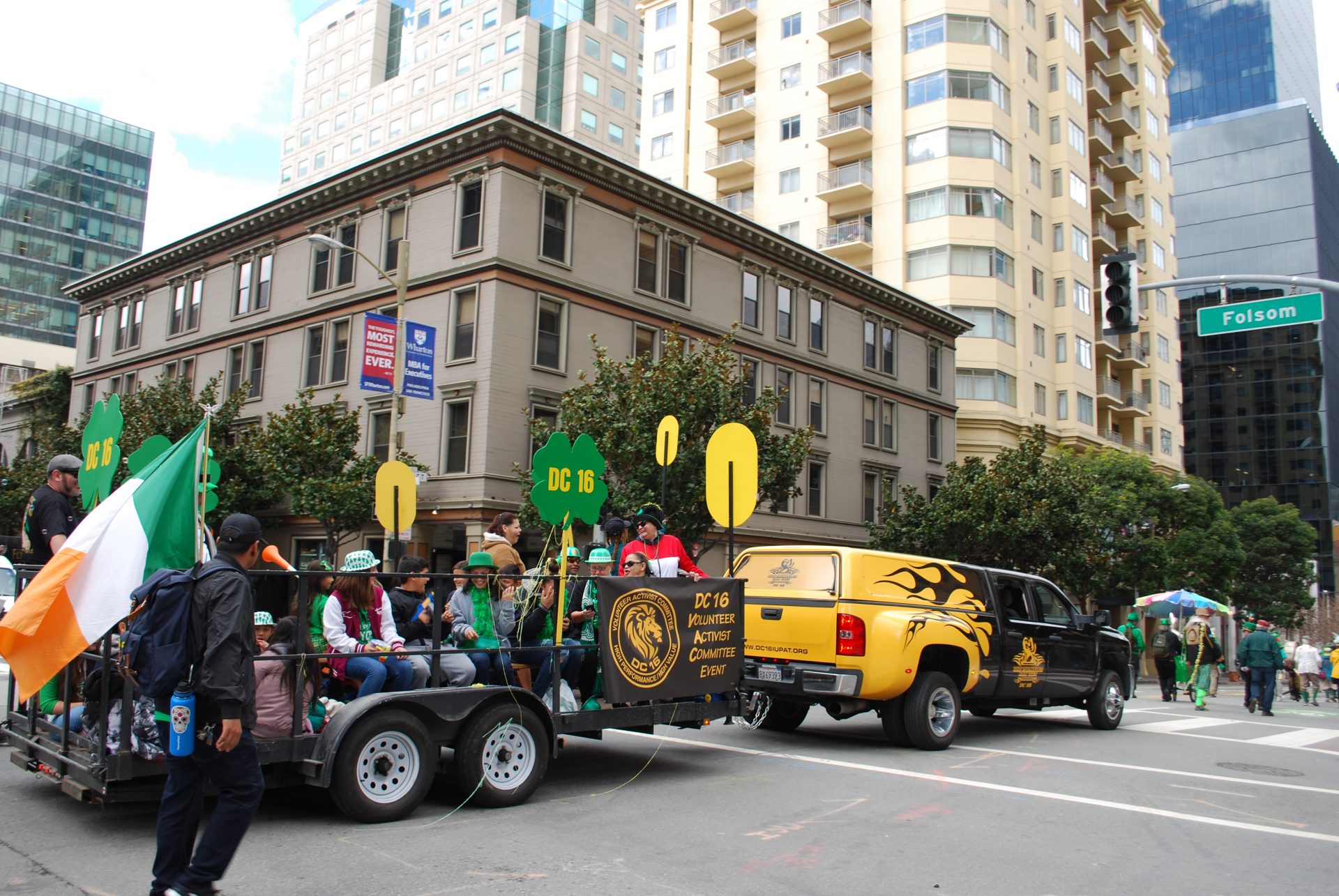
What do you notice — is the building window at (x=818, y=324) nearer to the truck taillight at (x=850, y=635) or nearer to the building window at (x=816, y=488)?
the building window at (x=816, y=488)

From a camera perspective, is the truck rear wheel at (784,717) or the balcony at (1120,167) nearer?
the truck rear wheel at (784,717)

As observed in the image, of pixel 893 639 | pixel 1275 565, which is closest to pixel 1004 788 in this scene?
pixel 893 639

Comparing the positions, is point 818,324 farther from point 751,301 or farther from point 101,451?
point 101,451

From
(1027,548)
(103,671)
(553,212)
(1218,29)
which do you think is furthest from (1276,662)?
(1218,29)

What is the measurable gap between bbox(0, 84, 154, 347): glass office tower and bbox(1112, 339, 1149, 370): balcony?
97.3 m

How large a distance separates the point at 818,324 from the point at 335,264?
1684 centimetres

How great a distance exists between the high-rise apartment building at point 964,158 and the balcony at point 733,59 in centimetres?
12

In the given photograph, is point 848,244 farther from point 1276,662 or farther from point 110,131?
point 110,131

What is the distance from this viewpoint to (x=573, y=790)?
25.8 ft

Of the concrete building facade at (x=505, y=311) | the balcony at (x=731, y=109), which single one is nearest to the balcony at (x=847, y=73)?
the balcony at (x=731, y=109)

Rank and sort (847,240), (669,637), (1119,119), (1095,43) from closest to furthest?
(669,637) → (847,240) → (1095,43) → (1119,119)

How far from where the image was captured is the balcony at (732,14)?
50.7m

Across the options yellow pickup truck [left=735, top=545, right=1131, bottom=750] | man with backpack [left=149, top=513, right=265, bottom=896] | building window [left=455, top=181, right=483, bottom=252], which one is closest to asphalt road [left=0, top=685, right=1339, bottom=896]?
yellow pickup truck [left=735, top=545, right=1131, bottom=750]

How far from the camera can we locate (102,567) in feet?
18.3
